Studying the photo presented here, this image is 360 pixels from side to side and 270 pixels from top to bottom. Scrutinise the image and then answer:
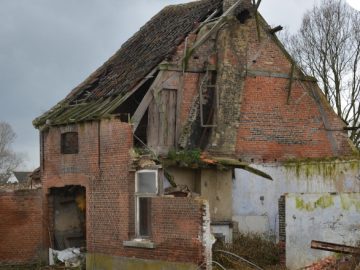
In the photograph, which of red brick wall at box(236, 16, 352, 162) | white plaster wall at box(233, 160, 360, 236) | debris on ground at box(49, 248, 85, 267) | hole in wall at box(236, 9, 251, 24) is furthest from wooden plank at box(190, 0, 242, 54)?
debris on ground at box(49, 248, 85, 267)

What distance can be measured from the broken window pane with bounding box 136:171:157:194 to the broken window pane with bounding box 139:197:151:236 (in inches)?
10.6

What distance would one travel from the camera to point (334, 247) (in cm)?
1550

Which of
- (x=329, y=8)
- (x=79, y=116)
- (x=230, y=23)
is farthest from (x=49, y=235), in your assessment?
(x=329, y=8)

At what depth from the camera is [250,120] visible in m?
23.2

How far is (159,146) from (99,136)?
Answer: 6.16 feet

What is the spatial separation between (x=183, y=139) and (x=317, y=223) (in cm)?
622

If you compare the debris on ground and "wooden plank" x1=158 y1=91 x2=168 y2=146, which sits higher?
"wooden plank" x1=158 y1=91 x2=168 y2=146

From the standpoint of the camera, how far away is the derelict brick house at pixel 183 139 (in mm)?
19906

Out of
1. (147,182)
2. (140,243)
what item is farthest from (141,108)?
(140,243)

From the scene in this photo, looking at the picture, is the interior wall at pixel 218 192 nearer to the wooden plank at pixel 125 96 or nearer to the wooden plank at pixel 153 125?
the wooden plank at pixel 153 125

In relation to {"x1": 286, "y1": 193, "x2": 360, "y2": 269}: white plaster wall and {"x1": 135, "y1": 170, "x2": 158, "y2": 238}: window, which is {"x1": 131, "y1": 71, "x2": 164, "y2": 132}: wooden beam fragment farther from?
{"x1": 286, "y1": 193, "x2": 360, "y2": 269}: white plaster wall

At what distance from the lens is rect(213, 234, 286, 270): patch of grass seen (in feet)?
59.3

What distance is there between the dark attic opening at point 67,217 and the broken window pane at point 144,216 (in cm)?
450

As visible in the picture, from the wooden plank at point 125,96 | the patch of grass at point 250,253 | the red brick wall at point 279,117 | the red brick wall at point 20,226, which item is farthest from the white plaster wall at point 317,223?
the red brick wall at point 20,226
